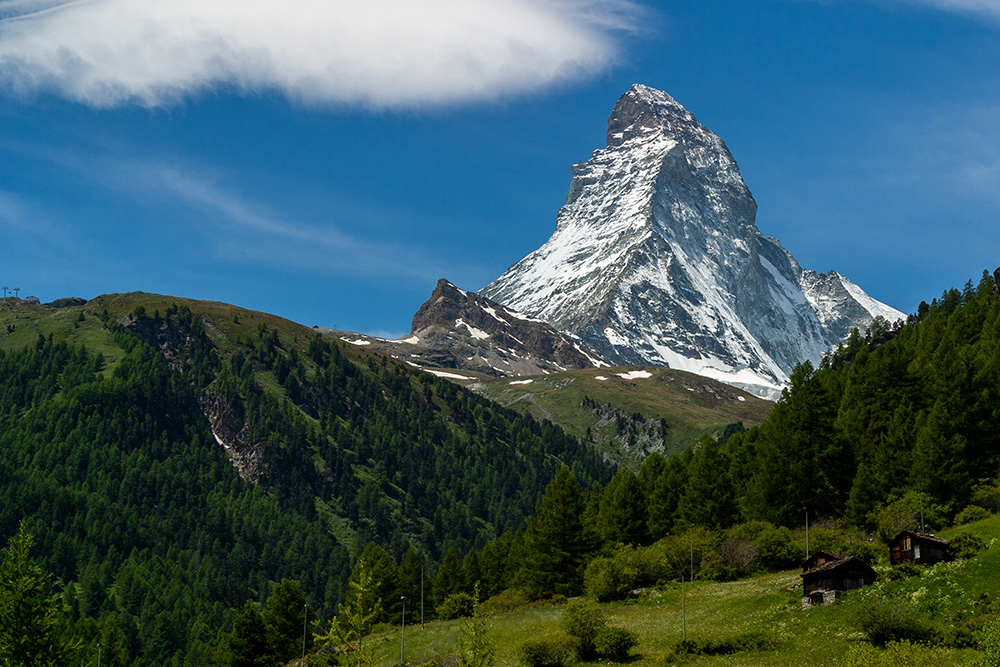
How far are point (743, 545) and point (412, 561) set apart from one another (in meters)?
54.9

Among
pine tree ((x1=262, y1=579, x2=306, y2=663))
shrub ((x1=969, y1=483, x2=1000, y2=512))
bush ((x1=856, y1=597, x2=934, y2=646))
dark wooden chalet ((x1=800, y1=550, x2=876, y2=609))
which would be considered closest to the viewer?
bush ((x1=856, y1=597, x2=934, y2=646))

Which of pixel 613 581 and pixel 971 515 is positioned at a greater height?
pixel 971 515

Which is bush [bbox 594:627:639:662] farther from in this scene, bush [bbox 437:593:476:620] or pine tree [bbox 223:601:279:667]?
pine tree [bbox 223:601:279:667]

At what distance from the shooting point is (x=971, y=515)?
78500 mm

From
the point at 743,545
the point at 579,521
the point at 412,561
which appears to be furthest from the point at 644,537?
the point at 412,561

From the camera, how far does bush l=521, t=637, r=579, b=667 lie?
220 ft

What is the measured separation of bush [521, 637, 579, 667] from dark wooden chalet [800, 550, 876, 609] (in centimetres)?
1604

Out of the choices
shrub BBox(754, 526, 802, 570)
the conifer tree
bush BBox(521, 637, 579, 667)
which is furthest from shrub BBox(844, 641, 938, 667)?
the conifer tree

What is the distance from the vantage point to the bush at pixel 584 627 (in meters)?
67.9

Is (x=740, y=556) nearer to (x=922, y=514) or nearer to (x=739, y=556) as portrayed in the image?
(x=739, y=556)

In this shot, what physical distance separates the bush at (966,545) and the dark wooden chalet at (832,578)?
19.0 feet

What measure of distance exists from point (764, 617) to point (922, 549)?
1183cm

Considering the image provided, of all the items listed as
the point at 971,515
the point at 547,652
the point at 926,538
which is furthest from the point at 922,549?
the point at 547,652

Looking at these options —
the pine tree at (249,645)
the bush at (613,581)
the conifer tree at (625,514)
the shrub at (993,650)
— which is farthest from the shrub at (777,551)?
the pine tree at (249,645)
